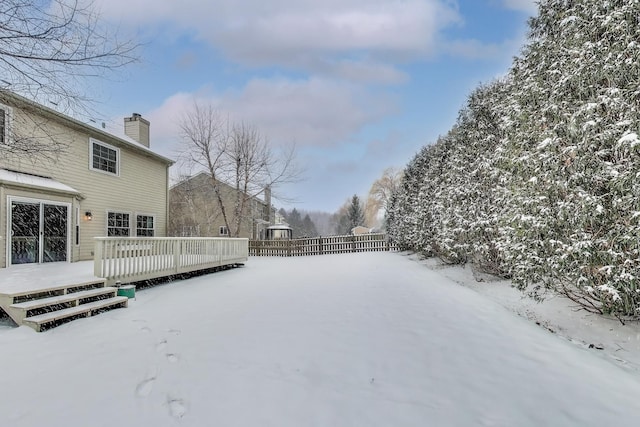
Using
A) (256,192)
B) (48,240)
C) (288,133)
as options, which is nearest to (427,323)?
(48,240)

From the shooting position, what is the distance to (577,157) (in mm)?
4051

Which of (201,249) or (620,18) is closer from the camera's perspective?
(620,18)

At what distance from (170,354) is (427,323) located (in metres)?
Answer: 3.01

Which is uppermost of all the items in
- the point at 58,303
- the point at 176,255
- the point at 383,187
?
the point at 383,187

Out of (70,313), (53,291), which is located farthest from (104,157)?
(70,313)

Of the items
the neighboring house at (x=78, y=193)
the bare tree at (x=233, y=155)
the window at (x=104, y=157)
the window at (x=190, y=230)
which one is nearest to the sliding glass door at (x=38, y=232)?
the neighboring house at (x=78, y=193)

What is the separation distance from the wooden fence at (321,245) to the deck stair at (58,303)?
12.6m

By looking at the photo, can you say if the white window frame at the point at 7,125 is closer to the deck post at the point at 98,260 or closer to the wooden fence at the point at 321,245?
the deck post at the point at 98,260

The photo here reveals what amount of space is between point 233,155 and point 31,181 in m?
11.6

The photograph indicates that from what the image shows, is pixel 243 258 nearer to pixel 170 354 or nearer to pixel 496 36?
pixel 170 354

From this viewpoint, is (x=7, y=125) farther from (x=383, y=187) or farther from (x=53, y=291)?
(x=383, y=187)

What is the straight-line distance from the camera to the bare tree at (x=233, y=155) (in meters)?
18.6

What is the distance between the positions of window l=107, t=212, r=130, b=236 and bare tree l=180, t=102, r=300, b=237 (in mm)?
6426

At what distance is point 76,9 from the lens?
348 centimetres
